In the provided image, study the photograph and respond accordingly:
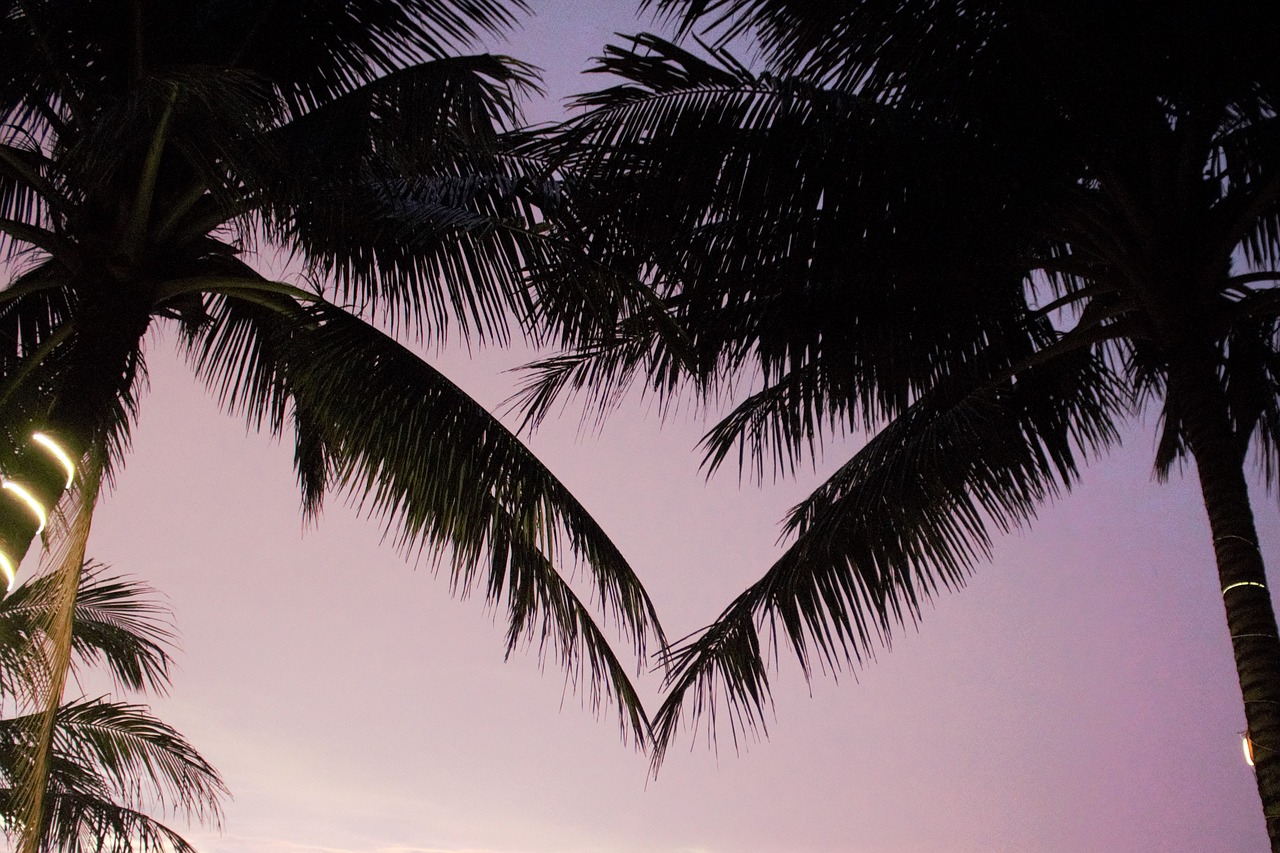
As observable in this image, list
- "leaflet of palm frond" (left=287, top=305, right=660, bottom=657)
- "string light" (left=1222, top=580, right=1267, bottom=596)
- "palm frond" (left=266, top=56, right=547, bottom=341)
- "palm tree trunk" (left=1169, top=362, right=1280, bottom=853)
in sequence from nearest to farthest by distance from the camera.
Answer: "palm tree trunk" (left=1169, top=362, right=1280, bottom=853), "string light" (left=1222, top=580, right=1267, bottom=596), "palm frond" (left=266, top=56, right=547, bottom=341), "leaflet of palm frond" (left=287, top=305, right=660, bottom=657)

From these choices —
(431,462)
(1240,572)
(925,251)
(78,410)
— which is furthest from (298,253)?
(1240,572)

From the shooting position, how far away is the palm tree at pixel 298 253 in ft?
10.6

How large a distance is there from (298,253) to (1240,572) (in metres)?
4.43

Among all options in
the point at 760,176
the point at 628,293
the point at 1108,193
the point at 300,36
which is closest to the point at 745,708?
the point at 628,293

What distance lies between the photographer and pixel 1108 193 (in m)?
3.91

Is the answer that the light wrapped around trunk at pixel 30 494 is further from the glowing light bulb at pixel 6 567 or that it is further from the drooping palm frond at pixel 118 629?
the drooping palm frond at pixel 118 629

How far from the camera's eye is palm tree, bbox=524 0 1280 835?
333 centimetres

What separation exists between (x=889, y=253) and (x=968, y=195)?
0.40 meters

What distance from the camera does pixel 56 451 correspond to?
119 inches

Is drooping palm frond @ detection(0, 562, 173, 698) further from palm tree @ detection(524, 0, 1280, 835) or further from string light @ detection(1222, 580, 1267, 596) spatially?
string light @ detection(1222, 580, 1267, 596)

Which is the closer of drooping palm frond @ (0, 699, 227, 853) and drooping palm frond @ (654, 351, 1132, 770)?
drooping palm frond @ (654, 351, 1132, 770)

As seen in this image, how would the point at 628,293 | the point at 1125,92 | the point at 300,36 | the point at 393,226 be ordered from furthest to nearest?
the point at 393,226 → the point at 628,293 → the point at 300,36 → the point at 1125,92

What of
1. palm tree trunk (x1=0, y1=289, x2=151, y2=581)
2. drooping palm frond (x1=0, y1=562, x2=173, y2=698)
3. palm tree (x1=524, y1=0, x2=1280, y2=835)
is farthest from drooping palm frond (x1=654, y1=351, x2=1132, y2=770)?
drooping palm frond (x1=0, y1=562, x2=173, y2=698)

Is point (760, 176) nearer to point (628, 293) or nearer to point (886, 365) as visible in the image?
point (628, 293)
